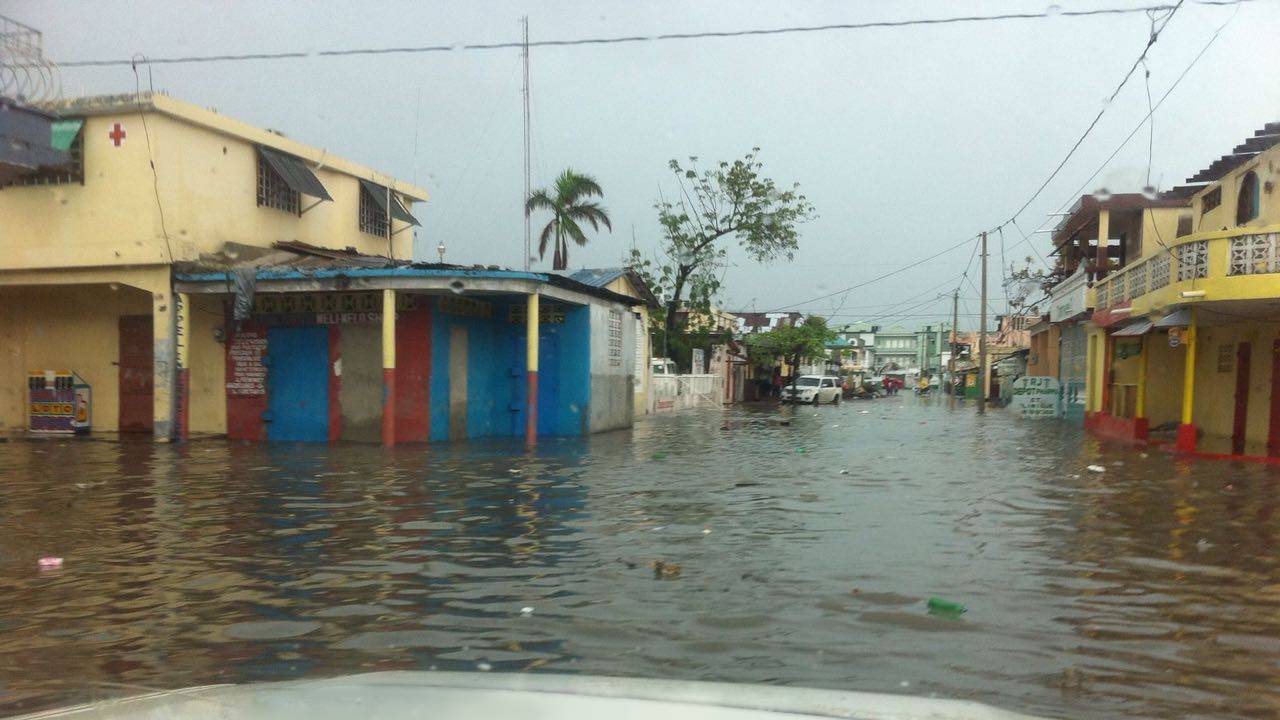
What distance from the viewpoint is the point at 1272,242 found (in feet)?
51.4

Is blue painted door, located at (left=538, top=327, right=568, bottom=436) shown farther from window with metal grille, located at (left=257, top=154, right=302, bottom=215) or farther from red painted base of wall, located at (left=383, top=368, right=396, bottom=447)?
window with metal grille, located at (left=257, top=154, right=302, bottom=215)

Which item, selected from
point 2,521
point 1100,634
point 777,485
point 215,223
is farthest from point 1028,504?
point 215,223

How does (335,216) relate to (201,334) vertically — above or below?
above

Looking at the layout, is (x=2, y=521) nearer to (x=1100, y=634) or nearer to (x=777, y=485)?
(x=777, y=485)

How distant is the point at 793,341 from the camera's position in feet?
169

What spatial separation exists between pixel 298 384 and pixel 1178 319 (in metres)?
18.6

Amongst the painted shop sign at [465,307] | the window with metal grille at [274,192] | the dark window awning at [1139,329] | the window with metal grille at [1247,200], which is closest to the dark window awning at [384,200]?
the window with metal grille at [274,192]

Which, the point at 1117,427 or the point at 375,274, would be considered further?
the point at 1117,427

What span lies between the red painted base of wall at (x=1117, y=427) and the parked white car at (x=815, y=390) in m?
19.4

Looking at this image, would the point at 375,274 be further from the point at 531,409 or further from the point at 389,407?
the point at 531,409

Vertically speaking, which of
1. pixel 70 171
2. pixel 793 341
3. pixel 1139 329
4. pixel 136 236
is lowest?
pixel 793 341

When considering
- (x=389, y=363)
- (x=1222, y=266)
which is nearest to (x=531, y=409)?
(x=389, y=363)

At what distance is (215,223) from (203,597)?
1529 cm

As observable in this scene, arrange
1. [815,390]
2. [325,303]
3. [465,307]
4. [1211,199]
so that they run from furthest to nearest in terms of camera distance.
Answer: [815,390] → [1211,199] → [465,307] → [325,303]
